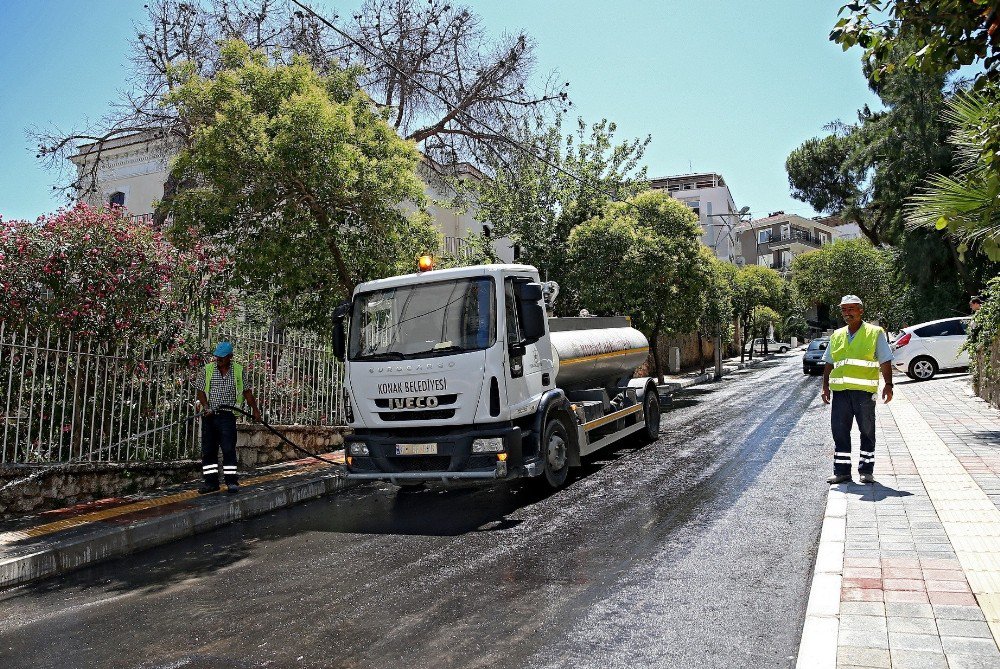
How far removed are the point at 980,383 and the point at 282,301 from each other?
13.7m

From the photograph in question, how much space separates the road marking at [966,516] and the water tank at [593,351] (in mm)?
3950

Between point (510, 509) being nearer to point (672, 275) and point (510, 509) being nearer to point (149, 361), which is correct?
point (149, 361)

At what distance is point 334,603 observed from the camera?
190 inches

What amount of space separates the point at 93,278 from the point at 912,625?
853 cm

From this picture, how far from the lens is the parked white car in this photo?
819 inches

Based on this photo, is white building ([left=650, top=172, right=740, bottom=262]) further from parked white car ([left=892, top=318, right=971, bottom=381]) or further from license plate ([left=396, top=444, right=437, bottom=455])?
license plate ([left=396, top=444, right=437, bottom=455])

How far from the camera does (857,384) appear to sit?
24.2 feet

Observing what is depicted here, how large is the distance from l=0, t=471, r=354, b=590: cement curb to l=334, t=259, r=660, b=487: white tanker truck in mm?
1298

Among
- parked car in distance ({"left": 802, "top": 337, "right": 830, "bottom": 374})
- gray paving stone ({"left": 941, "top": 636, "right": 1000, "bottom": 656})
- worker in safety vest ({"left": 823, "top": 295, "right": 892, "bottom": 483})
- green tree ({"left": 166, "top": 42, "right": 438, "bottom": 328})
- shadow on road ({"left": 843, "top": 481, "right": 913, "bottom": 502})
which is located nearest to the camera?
gray paving stone ({"left": 941, "top": 636, "right": 1000, "bottom": 656})

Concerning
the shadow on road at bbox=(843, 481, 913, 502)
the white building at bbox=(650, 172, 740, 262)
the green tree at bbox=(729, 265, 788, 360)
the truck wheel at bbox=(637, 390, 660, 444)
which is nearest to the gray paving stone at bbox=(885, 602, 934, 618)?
the shadow on road at bbox=(843, 481, 913, 502)

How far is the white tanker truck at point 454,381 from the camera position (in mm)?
7418

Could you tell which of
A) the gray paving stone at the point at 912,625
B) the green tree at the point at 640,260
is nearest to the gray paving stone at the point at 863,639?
the gray paving stone at the point at 912,625

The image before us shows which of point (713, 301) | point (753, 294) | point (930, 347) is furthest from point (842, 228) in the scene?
point (930, 347)

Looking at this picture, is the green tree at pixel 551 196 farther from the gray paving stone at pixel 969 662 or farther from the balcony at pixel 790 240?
the balcony at pixel 790 240
